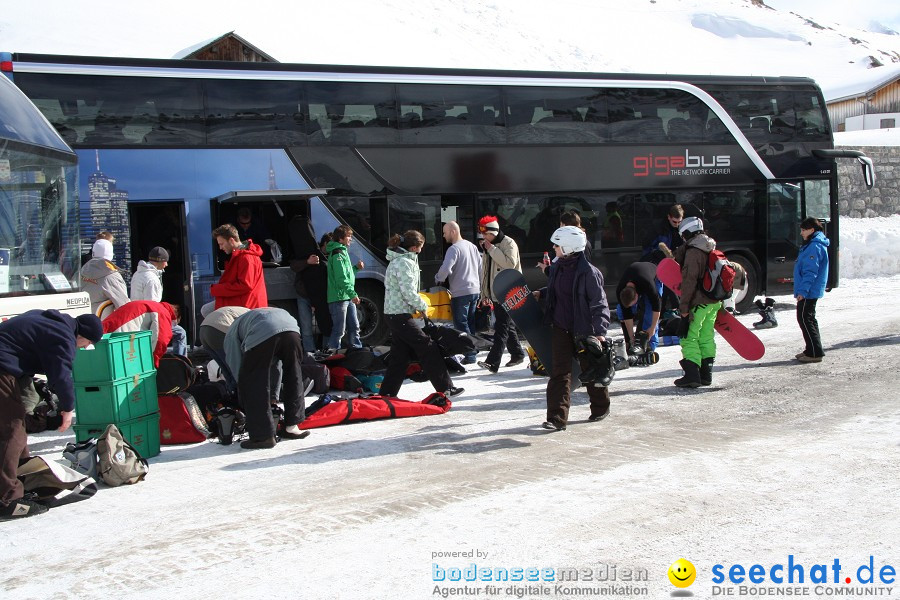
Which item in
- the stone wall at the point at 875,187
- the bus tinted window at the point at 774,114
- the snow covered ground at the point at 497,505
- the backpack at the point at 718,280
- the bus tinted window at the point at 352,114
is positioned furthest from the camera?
the stone wall at the point at 875,187

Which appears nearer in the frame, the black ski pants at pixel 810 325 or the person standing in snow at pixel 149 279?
the person standing in snow at pixel 149 279

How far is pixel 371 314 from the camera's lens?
13.2 metres

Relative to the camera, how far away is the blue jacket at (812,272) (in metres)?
10.4

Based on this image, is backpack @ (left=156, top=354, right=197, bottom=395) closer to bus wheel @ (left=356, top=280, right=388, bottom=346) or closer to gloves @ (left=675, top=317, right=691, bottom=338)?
gloves @ (left=675, top=317, right=691, bottom=338)

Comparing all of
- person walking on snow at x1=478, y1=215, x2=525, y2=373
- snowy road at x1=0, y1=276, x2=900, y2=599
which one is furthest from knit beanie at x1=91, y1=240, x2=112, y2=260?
person walking on snow at x1=478, y1=215, x2=525, y2=373

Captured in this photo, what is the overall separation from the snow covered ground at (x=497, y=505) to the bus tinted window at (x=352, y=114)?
5.24 m

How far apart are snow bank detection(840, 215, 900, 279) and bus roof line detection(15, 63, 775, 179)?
725 cm

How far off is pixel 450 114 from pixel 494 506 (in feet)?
28.5

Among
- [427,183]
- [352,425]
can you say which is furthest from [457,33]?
[352,425]

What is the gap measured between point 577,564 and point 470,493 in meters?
1.44

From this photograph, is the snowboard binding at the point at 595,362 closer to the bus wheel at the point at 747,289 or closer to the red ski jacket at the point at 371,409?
the red ski jacket at the point at 371,409

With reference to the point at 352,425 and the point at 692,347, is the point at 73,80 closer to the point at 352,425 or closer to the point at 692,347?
the point at 352,425

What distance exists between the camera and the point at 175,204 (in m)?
11.9

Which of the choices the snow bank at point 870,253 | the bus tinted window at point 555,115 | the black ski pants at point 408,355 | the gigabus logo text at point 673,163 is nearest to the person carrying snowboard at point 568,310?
the black ski pants at point 408,355
